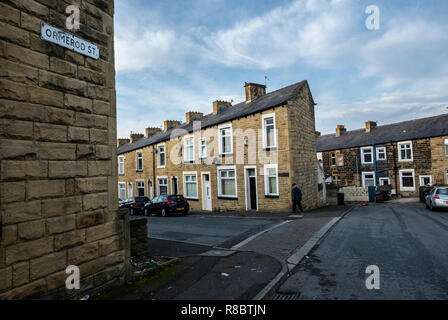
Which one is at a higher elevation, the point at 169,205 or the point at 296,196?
the point at 296,196

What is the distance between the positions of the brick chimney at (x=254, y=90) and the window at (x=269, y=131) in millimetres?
5912

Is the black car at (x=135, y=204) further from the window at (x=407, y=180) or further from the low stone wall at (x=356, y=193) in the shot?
the window at (x=407, y=180)

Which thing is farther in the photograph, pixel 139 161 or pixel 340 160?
pixel 340 160

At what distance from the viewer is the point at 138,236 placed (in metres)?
7.34

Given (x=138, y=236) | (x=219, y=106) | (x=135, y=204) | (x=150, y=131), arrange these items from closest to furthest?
(x=138, y=236)
(x=135, y=204)
(x=219, y=106)
(x=150, y=131)

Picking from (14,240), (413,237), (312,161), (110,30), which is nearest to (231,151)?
(312,161)

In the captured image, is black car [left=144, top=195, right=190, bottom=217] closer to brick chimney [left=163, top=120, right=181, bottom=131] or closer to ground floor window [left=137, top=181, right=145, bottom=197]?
ground floor window [left=137, top=181, right=145, bottom=197]

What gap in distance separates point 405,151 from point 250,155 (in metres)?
19.9

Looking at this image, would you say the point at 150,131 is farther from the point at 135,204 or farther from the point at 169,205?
the point at 169,205

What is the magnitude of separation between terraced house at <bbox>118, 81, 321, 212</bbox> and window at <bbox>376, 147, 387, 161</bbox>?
579 inches

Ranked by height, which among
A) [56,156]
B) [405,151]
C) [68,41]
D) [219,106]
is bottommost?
[56,156]

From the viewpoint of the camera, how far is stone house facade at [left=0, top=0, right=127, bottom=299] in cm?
379

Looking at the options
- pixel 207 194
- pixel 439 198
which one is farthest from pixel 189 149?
pixel 439 198

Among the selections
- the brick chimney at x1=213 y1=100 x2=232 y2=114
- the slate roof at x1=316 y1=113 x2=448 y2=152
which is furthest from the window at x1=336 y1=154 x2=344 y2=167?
the brick chimney at x1=213 y1=100 x2=232 y2=114
